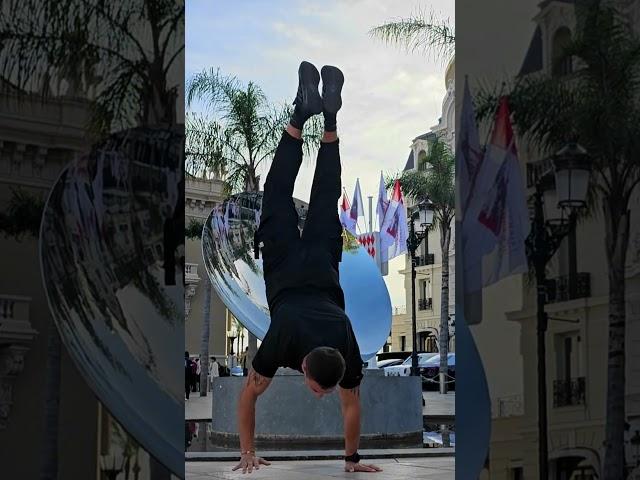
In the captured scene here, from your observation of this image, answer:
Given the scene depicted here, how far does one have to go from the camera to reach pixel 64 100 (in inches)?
191

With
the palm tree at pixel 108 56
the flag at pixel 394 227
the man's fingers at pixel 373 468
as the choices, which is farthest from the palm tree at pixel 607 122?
the flag at pixel 394 227

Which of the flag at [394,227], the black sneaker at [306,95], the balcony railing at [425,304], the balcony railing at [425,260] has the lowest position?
the black sneaker at [306,95]

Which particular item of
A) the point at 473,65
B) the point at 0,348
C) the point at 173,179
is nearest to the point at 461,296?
the point at 473,65

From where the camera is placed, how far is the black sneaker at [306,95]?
31.1ft

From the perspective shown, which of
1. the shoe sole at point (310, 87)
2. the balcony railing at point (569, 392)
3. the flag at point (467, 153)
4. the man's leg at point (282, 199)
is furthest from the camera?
the shoe sole at point (310, 87)

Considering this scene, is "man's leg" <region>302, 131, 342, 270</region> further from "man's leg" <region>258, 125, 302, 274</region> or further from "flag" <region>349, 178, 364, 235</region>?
"flag" <region>349, 178, 364, 235</region>

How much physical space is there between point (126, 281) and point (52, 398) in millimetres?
647

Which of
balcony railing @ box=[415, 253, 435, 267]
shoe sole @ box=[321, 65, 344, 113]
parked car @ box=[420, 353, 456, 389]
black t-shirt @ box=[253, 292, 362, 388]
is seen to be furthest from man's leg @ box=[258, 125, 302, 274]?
balcony railing @ box=[415, 253, 435, 267]

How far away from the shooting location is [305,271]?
9766 mm

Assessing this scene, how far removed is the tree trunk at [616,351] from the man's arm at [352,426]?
4345 millimetres

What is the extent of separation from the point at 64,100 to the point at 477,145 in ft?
6.69

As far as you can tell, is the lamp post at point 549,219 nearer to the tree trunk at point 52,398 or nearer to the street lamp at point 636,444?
the street lamp at point 636,444

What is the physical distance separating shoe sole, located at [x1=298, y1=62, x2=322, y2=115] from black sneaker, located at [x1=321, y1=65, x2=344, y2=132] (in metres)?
0.07

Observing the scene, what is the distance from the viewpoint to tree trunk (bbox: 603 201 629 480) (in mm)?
4637
